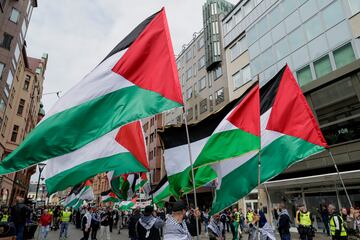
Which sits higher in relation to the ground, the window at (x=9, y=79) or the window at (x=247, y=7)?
the window at (x=247, y=7)

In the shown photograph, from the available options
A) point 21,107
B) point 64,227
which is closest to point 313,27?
point 64,227

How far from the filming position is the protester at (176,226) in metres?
4.57

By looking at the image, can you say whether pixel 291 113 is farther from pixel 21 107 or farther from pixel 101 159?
pixel 21 107

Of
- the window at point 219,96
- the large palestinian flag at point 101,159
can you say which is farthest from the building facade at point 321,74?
the large palestinian flag at point 101,159

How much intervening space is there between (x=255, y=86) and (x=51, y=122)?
428 cm

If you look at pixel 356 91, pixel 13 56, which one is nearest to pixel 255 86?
pixel 356 91

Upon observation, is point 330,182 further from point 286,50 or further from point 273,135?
point 273,135

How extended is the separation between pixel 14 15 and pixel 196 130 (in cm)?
2863

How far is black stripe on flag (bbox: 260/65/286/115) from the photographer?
679cm

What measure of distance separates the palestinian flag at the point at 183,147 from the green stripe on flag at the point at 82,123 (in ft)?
6.36

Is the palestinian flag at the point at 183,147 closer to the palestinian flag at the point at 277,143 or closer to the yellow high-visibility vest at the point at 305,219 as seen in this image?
the palestinian flag at the point at 277,143

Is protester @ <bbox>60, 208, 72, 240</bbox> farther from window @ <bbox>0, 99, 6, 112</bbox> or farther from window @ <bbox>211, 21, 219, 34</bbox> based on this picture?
window @ <bbox>211, 21, 219, 34</bbox>

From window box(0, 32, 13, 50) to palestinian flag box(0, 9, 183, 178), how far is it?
25.6 metres

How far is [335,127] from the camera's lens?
18.8 metres
